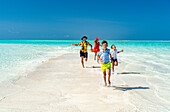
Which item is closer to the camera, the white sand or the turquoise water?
the white sand

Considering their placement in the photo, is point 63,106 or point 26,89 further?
point 26,89

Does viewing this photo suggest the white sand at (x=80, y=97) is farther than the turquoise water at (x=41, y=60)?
No

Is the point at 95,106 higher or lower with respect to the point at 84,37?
lower

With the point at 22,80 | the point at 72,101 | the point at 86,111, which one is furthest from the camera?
the point at 22,80

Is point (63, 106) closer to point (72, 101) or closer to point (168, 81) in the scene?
point (72, 101)

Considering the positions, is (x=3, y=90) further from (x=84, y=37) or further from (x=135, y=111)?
(x=84, y=37)

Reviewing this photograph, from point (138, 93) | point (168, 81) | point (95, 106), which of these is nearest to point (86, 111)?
point (95, 106)

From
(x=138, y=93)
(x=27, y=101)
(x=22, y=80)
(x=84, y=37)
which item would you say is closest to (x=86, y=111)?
(x=27, y=101)

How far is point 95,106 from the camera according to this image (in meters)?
3.81

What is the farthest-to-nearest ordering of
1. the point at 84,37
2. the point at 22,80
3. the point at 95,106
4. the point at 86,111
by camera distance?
1. the point at 84,37
2. the point at 22,80
3. the point at 95,106
4. the point at 86,111

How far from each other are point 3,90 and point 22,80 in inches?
46.9

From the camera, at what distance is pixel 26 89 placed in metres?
5.04

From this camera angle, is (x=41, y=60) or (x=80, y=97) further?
(x=41, y=60)

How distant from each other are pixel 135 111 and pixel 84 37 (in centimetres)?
610
